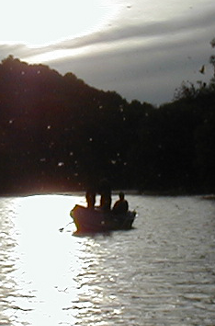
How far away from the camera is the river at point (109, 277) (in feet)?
60.5

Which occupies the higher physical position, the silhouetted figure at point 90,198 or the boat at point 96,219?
the silhouetted figure at point 90,198

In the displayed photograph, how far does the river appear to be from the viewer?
1845 cm

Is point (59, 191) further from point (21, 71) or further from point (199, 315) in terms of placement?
point (199, 315)

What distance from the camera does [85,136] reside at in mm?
128500

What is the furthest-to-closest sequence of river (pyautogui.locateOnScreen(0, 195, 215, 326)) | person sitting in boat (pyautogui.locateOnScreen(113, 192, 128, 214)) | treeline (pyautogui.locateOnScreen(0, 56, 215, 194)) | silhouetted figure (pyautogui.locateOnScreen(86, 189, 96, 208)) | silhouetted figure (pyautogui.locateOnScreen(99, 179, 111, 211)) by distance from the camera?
treeline (pyautogui.locateOnScreen(0, 56, 215, 194)) → person sitting in boat (pyautogui.locateOnScreen(113, 192, 128, 214)) → silhouetted figure (pyautogui.locateOnScreen(86, 189, 96, 208)) → silhouetted figure (pyautogui.locateOnScreen(99, 179, 111, 211)) → river (pyautogui.locateOnScreen(0, 195, 215, 326))

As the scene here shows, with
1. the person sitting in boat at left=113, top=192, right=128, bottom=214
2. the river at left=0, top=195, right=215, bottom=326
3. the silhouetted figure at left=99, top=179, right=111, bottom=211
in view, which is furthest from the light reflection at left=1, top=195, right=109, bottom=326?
the person sitting in boat at left=113, top=192, right=128, bottom=214

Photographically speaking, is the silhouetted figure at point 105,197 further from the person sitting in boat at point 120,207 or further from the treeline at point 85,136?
the treeline at point 85,136

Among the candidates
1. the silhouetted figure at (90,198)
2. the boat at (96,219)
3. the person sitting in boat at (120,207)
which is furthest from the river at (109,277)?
the silhouetted figure at (90,198)

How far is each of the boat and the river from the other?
543 millimetres

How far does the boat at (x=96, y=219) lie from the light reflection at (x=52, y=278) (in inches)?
33.1

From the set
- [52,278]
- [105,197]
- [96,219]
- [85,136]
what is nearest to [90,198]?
[105,197]

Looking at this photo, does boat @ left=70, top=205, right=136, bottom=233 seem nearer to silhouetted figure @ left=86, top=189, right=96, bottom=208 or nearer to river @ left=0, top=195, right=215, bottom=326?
silhouetted figure @ left=86, top=189, right=96, bottom=208

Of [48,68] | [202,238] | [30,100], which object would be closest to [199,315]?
[202,238]

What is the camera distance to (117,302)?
2003cm
